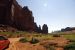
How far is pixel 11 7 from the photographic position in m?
78.2

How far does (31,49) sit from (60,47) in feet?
10.9

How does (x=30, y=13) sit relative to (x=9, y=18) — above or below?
above

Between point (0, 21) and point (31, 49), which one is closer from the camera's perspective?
point (31, 49)

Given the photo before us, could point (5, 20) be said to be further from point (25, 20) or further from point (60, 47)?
point (60, 47)

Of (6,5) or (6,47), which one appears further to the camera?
(6,5)

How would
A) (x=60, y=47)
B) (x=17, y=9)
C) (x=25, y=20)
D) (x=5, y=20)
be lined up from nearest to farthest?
(x=60, y=47) < (x=5, y=20) < (x=17, y=9) < (x=25, y=20)

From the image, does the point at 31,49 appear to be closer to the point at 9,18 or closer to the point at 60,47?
the point at 60,47

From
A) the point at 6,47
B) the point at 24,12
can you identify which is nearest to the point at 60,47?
the point at 6,47

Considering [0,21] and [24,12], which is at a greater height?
[24,12]

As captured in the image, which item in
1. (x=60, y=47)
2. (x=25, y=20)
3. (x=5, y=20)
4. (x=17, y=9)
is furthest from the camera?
(x=25, y=20)

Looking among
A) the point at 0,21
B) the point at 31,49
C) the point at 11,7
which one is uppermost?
the point at 11,7

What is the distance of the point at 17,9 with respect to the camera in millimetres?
92188

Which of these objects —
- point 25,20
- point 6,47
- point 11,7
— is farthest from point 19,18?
point 6,47

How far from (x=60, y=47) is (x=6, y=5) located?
62.2 meters
